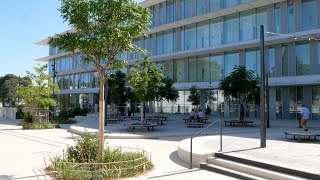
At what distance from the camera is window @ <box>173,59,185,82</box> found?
152ft

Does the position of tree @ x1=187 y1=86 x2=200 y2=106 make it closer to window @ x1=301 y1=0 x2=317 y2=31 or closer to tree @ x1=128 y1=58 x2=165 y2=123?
window @ x1=301 y1=0 x2=317 y2=31

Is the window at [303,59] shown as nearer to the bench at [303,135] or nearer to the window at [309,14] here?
the window at [309,14]

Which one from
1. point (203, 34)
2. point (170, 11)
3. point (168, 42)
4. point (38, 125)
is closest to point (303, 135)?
point (38, 125)

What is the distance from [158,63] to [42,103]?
824 inches

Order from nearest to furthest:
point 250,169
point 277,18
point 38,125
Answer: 1. point 250,169
2. point 38,125
3. point 277,18

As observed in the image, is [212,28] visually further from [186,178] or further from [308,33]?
[186,178]

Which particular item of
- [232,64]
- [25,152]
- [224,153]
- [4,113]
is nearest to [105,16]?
[224,153]

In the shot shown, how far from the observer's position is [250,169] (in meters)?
10.0

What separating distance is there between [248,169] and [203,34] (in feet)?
111

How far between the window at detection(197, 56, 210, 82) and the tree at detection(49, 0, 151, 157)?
31761 mm

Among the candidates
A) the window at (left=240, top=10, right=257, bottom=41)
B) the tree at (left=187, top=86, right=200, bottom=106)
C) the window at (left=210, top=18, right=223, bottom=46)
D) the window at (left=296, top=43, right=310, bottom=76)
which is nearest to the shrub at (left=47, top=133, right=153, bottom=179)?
the window at (left=296, top=43, right=310, bottom=76)

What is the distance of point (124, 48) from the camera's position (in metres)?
11.3

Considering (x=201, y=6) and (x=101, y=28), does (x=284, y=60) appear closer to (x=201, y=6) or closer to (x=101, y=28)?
(x=201, y=6)

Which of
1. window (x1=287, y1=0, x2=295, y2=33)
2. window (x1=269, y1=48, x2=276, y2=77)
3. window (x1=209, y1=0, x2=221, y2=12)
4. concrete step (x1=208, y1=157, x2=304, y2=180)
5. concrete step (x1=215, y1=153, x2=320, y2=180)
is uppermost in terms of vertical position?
window (x1=209, y1=0, x2=221, y2=12)
